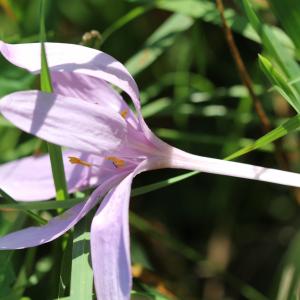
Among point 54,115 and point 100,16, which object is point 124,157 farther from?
point 100,16

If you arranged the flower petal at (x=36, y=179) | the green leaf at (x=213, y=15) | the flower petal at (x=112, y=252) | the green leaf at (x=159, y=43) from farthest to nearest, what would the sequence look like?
1. the green leaf at (x=159, y=43)
2. the green leaf at (x=213, y=15)
3. the flower petal at (x=36, y=179)
4. the flower petal at (x=112, y=252)

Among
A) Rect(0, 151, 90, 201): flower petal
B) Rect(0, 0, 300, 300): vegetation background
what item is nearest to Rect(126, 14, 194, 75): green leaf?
Rect(0, 0, 300, 300): vegetation background

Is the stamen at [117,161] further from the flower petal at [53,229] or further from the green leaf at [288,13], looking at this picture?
the green leaf at [288,13]

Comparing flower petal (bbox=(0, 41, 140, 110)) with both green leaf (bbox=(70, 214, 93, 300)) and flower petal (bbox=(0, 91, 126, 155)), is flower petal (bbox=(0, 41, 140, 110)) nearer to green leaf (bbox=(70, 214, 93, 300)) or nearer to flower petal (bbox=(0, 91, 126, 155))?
flower petal (bbox=(0, 91, 126, 155))

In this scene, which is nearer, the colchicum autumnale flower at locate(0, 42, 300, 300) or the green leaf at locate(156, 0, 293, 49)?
the colchicum autumnale flower at locate(0, 42, 300, 300)

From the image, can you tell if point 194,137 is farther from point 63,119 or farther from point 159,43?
point 63,119

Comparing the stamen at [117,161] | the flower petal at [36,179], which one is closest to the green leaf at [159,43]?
the flower petal at [36,179]
